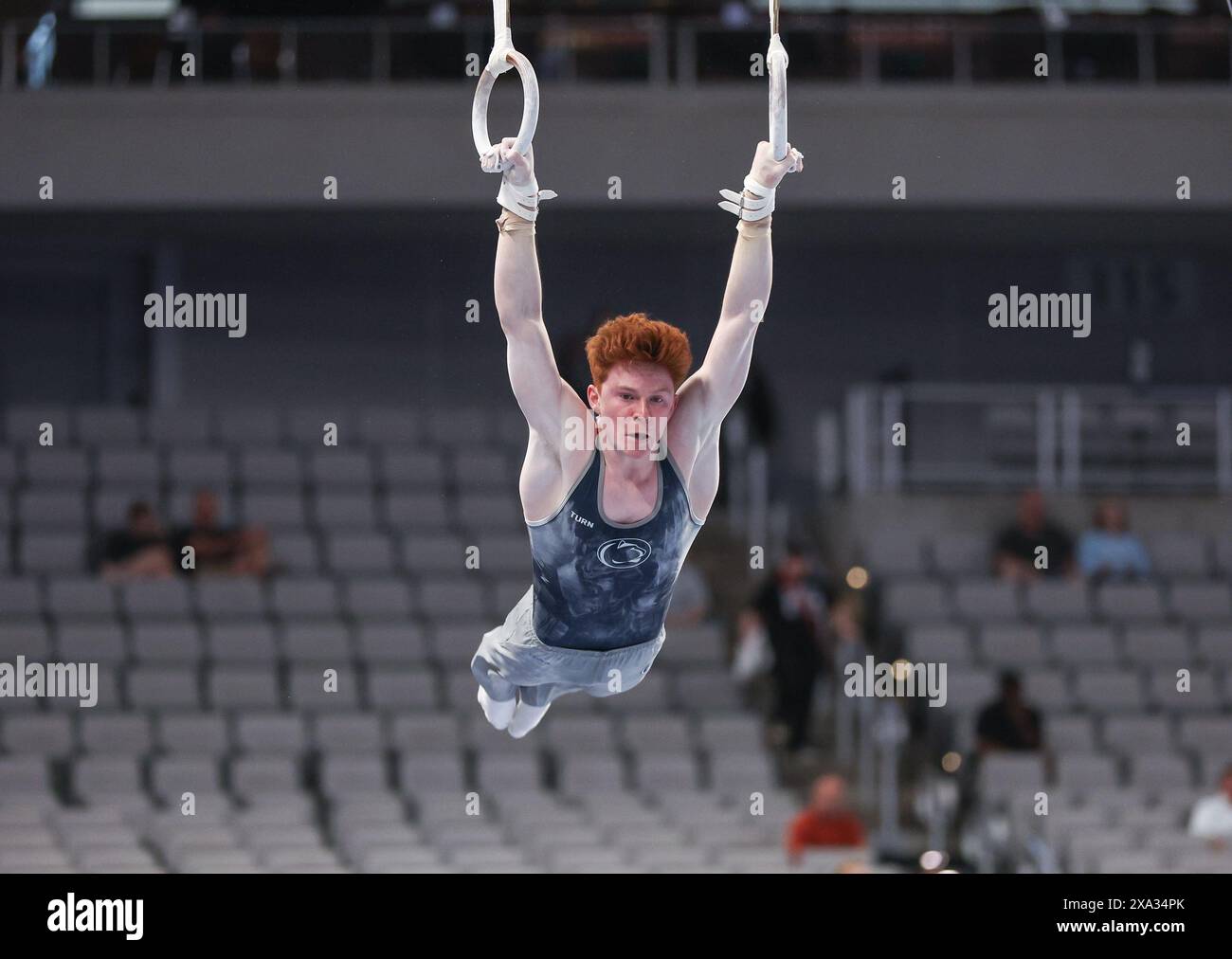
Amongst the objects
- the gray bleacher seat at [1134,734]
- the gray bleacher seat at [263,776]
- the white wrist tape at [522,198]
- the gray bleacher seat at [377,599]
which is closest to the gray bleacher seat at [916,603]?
the gray bleacher seat at [1134,734]

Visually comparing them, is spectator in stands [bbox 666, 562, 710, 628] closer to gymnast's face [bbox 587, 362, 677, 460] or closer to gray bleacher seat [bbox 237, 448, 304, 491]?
gray bleacher seat [bbox 237, 448, 304, 491]

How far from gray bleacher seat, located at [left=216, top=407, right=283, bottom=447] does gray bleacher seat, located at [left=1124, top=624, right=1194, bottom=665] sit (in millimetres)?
4151

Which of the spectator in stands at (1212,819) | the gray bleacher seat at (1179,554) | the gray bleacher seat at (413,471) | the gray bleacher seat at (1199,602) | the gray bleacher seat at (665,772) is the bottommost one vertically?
the spectator in stands at (1212,819)

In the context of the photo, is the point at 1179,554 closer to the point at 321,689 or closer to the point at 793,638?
the point at 793,638

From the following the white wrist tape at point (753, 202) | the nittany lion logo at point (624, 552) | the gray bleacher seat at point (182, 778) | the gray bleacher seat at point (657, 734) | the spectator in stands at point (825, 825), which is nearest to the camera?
the white wrist tape at point (753, 202)

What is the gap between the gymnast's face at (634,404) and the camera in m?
4.52

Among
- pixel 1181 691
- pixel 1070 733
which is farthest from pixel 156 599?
pixel 1181 691

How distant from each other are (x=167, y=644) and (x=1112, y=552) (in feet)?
14.7

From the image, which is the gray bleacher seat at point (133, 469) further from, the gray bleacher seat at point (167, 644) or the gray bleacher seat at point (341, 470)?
the gray bleacher seat at point (167, 644)

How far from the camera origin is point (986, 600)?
371 inches

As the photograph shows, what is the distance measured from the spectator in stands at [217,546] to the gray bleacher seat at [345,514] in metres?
0.33

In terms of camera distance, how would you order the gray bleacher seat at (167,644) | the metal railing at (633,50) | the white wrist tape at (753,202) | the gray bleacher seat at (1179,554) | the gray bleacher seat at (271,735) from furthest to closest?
the metal railing at (633,50), the gray bleacher seat at (1179,554), the gray bleacher seat at (167,644), the gray bleacher seat at (271,735), the white wrist tape at (753,202)
